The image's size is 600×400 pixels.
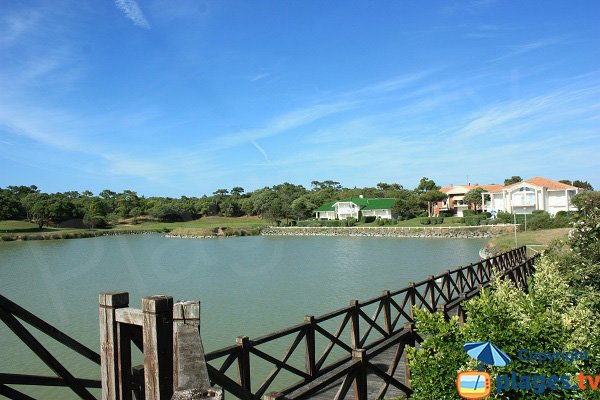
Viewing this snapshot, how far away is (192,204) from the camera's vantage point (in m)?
111

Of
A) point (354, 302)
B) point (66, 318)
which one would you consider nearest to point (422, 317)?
point (354, 302)

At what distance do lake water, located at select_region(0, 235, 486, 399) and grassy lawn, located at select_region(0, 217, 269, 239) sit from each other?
39276 millimetres

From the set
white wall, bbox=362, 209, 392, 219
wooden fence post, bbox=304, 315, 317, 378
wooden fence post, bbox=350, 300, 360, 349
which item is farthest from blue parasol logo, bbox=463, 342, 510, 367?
white wall, bbox=362, 209, 392, 219

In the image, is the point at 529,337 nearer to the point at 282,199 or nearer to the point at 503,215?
the point at 503,215

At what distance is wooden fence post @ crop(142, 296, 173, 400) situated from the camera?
3.07 m

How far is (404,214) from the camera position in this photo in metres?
85.4

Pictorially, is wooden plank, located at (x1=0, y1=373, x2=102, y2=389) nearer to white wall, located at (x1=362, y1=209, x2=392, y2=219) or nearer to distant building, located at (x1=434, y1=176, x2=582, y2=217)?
distant building, located at (x1=434, y1=176, x2=582, y2=217)

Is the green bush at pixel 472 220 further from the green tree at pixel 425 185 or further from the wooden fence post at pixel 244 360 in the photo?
the wooden fence post at pixel 244 360

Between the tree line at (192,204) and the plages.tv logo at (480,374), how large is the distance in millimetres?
81956

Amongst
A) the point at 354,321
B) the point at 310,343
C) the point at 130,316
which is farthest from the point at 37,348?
the point at 354,321

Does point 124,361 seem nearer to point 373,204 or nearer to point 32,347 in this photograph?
point 32,347

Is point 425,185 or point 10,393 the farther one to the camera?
point 425,185

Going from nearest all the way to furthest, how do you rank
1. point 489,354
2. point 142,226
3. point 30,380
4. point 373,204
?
1. point 30,380
2. point 489,354
3. point 373,204
4. point 142,226

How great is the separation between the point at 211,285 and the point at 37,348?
2132 centimetres
